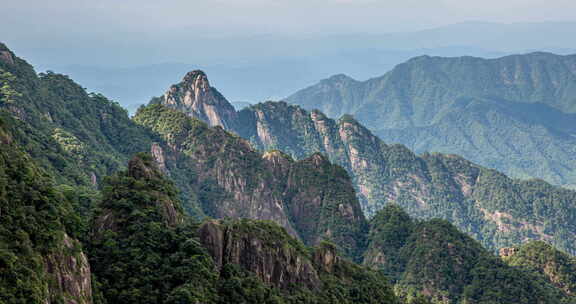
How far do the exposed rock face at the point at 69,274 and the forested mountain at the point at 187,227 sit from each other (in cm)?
10

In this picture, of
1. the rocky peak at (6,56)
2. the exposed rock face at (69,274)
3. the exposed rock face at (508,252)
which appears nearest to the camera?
the exposed rock face at (69,274)

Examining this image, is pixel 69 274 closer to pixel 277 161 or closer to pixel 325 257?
pixel 325 257

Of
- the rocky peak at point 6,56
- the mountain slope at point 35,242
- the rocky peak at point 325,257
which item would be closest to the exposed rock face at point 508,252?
the rocky peak at point 325,257

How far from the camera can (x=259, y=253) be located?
62.5 m

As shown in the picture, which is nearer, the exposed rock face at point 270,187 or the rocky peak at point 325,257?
the rocky peak at point 325,257

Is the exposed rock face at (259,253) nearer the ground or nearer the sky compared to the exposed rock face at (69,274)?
nearer the ground

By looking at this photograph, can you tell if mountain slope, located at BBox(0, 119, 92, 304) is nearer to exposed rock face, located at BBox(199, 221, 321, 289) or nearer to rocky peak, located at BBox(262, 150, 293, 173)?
exposed rock face, located at BBox(199, 221, 321, 289)

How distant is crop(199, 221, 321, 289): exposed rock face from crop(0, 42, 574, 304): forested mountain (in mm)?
133

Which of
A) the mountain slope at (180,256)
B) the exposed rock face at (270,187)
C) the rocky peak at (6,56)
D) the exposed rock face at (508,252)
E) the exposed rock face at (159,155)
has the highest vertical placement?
the rocky peak at (6,56)

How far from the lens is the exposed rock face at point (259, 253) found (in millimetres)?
59531

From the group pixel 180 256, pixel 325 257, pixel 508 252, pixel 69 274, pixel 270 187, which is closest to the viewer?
pixel 69 274

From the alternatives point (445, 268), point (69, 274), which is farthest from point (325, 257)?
point (445, 268)

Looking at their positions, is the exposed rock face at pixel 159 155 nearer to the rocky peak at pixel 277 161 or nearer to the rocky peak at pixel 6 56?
the rocky peak at pixel 277 161

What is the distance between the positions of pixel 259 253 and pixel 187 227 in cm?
715
